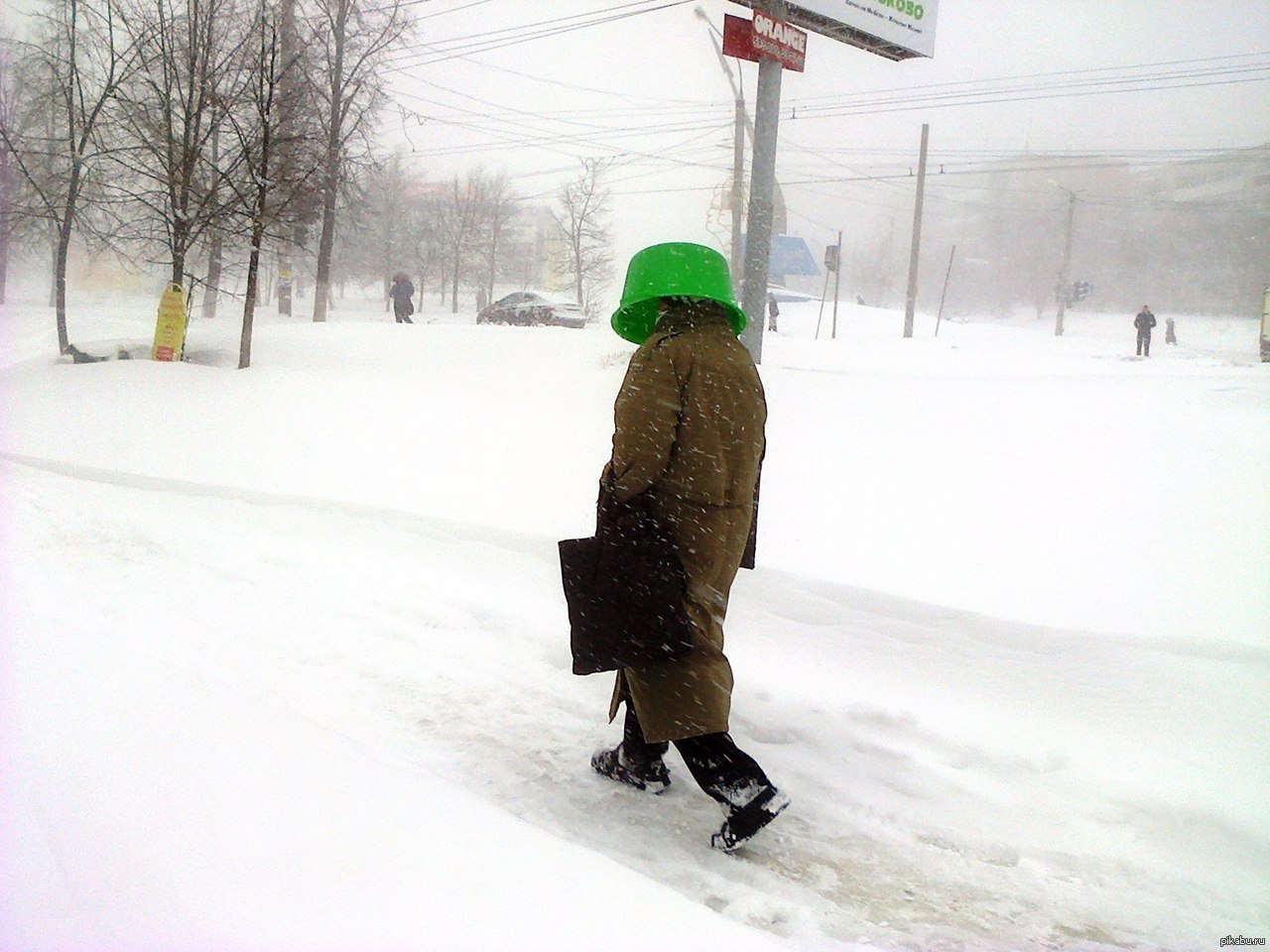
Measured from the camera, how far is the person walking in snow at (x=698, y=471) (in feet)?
8.18

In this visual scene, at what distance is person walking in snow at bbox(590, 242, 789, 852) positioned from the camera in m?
2.49

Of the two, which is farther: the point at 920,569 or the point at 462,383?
the point at 462,383

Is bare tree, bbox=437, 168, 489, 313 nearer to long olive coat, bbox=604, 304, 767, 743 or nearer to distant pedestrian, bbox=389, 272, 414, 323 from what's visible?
distant pedestrian, bbox=389, 272, 414, 323

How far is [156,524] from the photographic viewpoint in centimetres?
555

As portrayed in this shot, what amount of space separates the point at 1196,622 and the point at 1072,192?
1601 inches

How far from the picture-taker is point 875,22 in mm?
8938

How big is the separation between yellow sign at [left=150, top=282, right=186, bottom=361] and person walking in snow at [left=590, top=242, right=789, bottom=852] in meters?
11.0

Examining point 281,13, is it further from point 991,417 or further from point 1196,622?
point 1196,622

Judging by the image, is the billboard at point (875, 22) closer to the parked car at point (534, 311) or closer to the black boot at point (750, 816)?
the black boot at point (750, 816)

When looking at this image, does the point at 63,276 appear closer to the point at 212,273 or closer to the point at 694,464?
the point at 212,273

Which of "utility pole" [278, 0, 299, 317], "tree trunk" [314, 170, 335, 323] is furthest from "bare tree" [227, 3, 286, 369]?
"tree trunk" [314, 170, 335, 323]

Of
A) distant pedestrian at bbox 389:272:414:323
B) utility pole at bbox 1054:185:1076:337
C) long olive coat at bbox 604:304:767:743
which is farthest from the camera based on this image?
utility pole at bbox 1054:185:1076:337

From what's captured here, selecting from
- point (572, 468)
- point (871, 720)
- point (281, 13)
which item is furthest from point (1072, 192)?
point (871, 720)

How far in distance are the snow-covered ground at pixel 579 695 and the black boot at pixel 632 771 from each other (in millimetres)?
52
